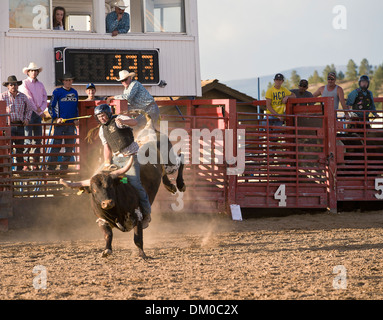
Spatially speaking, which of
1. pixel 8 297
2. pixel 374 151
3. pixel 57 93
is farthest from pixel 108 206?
pixel 374 151

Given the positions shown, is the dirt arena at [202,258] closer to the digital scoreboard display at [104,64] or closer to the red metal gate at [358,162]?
the red metal gate at [358,162]

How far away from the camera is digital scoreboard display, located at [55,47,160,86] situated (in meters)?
15.4

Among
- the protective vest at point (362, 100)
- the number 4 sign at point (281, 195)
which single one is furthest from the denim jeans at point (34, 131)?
the protective vest at point (362, 100)

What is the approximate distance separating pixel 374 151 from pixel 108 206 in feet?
24.3

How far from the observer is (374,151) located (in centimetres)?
1468

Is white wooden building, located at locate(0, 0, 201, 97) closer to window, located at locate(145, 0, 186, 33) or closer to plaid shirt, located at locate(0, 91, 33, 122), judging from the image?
window, located at locate(145, 0, 186, 33)

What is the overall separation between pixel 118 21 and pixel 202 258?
7.85 meters

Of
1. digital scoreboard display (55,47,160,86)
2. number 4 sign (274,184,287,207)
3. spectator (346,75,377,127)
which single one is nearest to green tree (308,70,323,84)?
digital scoreboard display (55,47,160,86)

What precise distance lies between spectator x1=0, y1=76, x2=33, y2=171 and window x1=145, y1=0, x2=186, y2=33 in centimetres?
456

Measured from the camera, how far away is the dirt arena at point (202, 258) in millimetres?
7509

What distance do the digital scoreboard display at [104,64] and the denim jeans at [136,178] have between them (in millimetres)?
6147

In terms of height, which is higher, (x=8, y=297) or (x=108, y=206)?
(x=108, y=206)

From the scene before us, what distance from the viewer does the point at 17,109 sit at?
12383 mm
